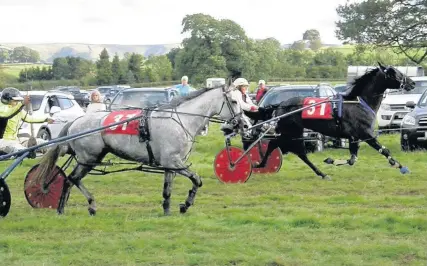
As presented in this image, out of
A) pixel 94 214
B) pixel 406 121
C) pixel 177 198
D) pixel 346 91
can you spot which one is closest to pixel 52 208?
pixel 94 214

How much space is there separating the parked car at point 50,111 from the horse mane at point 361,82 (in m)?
9.37

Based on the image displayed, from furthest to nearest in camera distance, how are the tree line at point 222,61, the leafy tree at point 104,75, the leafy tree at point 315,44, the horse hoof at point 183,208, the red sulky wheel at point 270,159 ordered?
the leafy tree at point 315,44 → the leafy tree at point 104,75 → the tree line at point 222,61 → the red sulky wheel at point 270,159 → the horse hoof at point 183,208

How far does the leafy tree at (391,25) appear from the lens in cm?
3900

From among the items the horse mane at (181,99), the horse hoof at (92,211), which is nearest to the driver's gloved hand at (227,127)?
the horse mane at (181,99)

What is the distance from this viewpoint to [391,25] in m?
39.4

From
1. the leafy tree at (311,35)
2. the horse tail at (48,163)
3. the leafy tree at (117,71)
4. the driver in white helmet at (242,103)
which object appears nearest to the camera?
the driver in white helmet at (242,103)

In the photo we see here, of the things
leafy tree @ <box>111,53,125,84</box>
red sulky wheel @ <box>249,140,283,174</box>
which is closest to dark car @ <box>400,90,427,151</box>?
red sulky wheel @ <box>249,140,283,174</box>

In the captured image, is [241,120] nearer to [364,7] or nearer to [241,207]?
[241,207]

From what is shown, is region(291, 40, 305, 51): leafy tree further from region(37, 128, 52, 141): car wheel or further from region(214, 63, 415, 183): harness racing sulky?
region(214, 63, 415, 183): harness racing sulky

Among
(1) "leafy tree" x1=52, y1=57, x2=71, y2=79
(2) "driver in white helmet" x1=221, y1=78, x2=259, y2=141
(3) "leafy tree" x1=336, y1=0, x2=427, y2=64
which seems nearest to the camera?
(2) "driver in white helmet" x1=221, y1=78, x2=259, y2=141

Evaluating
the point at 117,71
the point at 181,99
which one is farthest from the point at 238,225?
the point at 117,71

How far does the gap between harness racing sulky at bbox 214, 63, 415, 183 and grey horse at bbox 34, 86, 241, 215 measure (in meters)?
2.91

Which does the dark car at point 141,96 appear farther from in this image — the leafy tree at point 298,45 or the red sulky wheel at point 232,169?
the leafy tree at point 298,45

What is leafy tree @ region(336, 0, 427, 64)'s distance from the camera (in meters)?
39.0
